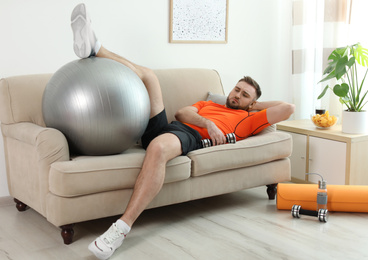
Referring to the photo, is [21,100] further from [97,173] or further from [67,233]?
[67,233]

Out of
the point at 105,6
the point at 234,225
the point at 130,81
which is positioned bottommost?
the point at 234,225

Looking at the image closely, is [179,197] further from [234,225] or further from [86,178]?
[86,178]

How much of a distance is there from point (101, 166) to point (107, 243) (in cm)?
41

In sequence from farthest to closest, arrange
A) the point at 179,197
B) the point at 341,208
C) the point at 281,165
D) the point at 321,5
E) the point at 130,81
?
the point at 321,5 < the point at 281,165 < the point at 341,208 < the point at 179,197 < the point at 130,81

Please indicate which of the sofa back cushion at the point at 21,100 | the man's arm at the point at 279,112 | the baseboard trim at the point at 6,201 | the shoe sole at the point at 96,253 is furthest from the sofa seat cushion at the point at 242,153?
the baseboard trim at the point at 6,201

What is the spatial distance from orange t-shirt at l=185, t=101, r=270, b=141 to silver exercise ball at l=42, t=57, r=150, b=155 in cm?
65

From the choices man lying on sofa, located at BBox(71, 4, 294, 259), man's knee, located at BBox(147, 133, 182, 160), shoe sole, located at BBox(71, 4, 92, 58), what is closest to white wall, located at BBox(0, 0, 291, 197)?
man lying on sofa, located at BBox(71, 4, 294, 259)

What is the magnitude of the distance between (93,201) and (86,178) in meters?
0.14

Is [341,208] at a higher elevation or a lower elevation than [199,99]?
lower

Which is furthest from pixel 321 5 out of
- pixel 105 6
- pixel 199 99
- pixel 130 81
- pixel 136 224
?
pixel 136 224

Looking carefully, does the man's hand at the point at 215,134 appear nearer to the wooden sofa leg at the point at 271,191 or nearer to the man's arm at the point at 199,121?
the man's arm at the point at 199,121

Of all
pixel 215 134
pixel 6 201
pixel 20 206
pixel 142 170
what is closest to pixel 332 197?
pixel 215 134

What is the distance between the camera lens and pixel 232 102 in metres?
3.46

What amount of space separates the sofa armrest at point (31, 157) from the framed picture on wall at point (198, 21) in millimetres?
1479
